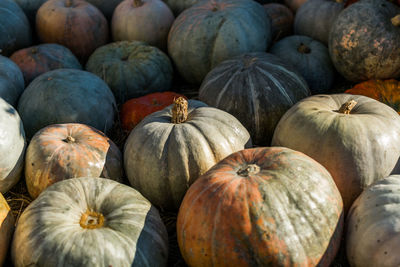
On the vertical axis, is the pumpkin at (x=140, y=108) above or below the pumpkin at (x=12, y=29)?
below

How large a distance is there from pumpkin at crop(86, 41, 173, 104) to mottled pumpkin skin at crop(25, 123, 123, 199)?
146 cm

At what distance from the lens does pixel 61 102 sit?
3.99 metres

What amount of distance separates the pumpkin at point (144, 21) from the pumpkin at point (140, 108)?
1281 mm

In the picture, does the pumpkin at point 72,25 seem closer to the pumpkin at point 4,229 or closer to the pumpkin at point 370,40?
the pumpkin at point 370,40

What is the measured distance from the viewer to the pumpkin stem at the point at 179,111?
329cm

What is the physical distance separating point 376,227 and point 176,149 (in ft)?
4.64

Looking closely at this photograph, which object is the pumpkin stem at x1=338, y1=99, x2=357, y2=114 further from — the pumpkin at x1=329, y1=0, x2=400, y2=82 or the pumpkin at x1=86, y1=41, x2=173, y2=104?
the pumpkin at x1=86, y1=41, x2=173, y2=104

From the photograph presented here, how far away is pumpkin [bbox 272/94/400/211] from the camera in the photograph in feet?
9.89

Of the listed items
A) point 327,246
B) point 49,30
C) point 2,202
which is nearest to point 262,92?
point 327,246

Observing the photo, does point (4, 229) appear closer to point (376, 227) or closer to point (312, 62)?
point (376, 227)

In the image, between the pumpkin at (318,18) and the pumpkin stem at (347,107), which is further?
the pumpkin at (318,18)

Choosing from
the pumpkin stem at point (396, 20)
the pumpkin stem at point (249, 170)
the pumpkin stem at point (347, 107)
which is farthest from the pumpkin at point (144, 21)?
the pumpkin stem at point (249, 170)

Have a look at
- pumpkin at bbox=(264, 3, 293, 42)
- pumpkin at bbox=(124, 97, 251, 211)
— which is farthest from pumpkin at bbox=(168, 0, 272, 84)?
pumpkin at bbox=(124, 97, 251, 211)

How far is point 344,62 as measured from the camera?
455 centimetres
